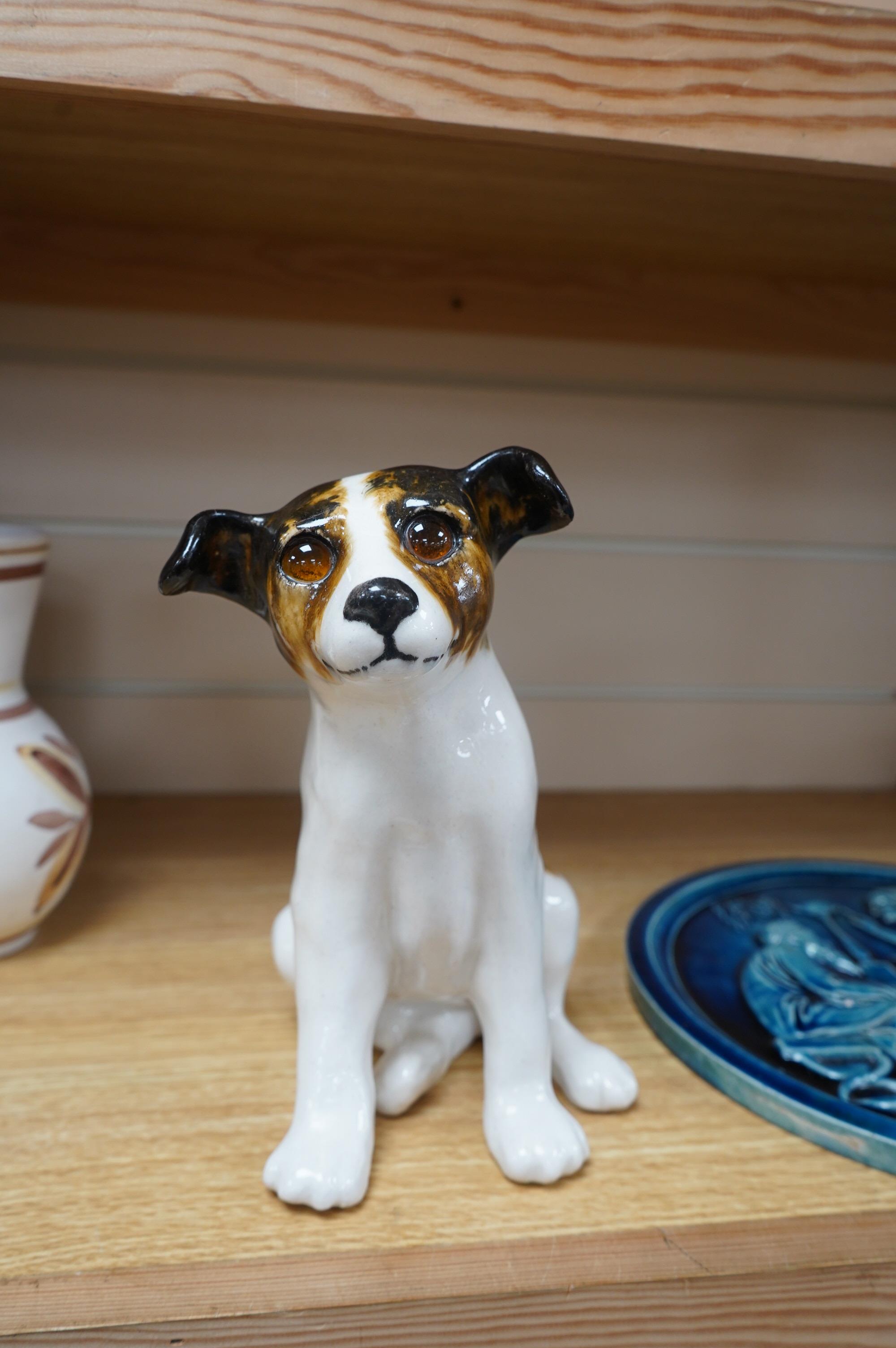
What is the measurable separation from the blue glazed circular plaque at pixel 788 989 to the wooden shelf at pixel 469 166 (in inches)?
19.0

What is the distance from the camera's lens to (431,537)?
448mm

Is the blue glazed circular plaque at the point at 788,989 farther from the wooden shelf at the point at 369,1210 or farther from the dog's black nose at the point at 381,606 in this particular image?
the dog's black nose at the point at 381,606

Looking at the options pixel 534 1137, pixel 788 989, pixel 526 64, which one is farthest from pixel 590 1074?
pixel 526 64

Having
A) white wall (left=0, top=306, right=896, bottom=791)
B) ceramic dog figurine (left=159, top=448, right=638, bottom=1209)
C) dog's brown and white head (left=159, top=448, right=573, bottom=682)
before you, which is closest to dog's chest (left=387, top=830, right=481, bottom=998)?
ceramic dog figurine (left=159, top=448, right=638, bottom=1209)

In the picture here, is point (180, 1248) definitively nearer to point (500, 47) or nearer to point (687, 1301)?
point (687, 1301)

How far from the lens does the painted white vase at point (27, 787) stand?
66 cm

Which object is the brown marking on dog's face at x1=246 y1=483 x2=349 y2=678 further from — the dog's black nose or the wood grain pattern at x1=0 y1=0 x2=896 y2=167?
the wood grain pattern at x1=0 y1=0 x2=896 y2=167

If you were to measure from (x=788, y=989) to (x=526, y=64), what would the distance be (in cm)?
56

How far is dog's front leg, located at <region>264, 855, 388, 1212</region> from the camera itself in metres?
0.50

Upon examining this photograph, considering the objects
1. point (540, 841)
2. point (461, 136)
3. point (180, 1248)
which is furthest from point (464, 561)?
point (540, 841)

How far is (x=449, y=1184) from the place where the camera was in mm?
490

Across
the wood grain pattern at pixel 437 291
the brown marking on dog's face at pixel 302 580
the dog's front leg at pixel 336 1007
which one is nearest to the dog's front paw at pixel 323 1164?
the dog's front leg at pixel 336 1007

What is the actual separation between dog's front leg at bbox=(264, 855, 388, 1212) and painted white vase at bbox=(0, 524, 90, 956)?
0.25m

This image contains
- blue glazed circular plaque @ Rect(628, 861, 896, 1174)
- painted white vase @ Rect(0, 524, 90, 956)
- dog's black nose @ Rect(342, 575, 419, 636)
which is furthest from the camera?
painted white vase @ Rect(0, 524, 90, 956)
